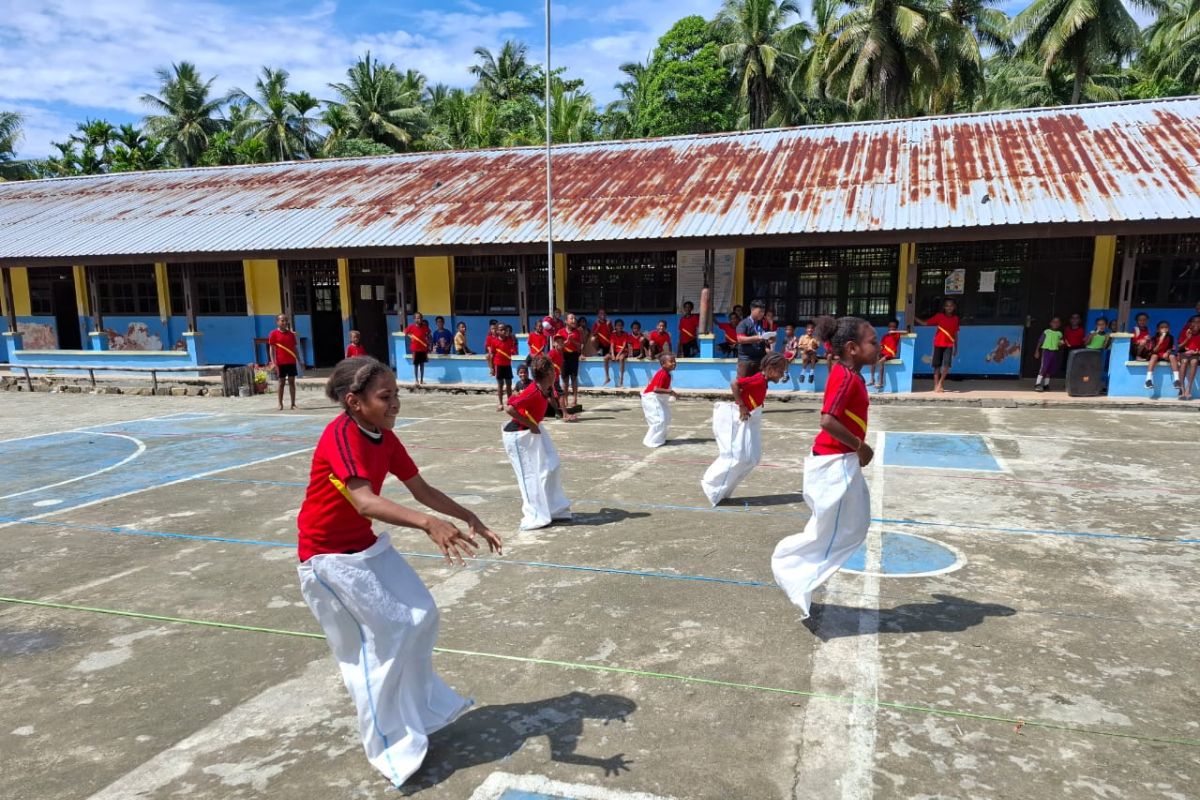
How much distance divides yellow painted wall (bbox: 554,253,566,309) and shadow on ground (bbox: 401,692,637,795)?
557 inches

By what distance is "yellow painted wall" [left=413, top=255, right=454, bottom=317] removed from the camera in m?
18.0

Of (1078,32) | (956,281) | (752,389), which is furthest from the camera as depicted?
(1078,32)

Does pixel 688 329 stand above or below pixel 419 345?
above

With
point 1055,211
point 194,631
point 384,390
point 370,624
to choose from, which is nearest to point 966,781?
point 370,624

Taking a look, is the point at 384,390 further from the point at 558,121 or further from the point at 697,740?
the point at 558,121

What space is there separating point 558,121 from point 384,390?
33.1 metres

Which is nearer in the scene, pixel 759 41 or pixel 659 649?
pixel 659 649

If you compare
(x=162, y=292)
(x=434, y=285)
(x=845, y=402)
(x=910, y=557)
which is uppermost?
(x=434, y=285)

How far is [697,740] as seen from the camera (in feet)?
10.5

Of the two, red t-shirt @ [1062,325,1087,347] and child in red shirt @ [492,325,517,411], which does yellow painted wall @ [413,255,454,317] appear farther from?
red t-shirt @ [1062,325,1087,347]

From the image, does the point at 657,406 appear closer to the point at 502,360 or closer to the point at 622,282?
the point at 502,360

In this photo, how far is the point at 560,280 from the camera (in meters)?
17.4

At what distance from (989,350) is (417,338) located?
38.9ft

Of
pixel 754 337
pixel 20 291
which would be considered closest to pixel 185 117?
pixel 20 291
